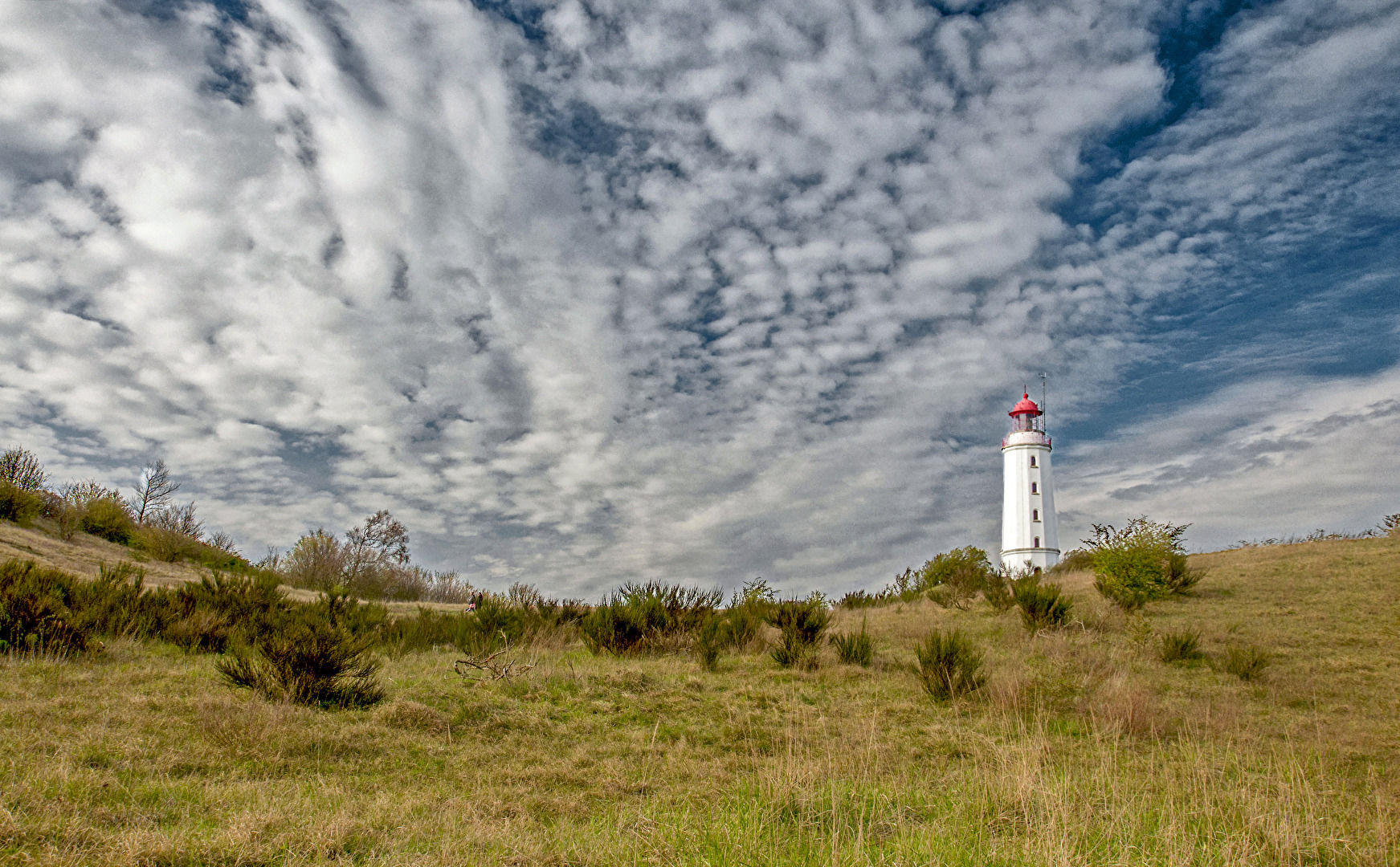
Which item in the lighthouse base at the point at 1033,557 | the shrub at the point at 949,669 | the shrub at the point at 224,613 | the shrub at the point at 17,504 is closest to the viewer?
the shrub at the point at 949,669

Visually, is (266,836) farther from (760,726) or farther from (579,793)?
(760,726)

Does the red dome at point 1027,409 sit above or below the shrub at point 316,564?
above

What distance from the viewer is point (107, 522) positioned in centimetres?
2422

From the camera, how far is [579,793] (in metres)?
5.73

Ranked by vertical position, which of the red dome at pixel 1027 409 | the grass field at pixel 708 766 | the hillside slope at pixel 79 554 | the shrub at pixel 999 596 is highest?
the red dome at pixel 1027 409

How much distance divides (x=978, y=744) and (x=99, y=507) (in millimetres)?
27858

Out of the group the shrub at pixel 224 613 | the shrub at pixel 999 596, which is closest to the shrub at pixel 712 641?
the shrub at pixel 224 613

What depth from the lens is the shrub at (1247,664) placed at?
1095cm

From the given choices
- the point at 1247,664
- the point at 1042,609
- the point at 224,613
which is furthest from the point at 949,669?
the point at 224,613

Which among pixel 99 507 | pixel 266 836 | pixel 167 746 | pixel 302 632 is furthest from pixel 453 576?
pixel 266 836

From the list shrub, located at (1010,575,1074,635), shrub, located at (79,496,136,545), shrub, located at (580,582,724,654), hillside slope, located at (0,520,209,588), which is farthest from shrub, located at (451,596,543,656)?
shrub, located at (79,496,136,545)

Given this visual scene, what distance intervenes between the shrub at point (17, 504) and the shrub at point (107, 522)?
5.76 feet

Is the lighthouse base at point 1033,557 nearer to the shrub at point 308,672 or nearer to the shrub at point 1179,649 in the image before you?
the shrub at point 1179,649

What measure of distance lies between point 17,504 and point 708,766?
2481 cm
